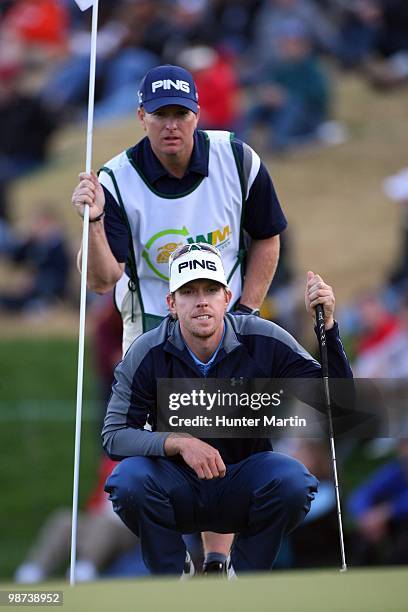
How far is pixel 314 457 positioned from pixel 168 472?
12.1ft

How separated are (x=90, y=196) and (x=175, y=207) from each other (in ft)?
1.55

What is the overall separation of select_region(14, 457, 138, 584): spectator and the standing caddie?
3.70m

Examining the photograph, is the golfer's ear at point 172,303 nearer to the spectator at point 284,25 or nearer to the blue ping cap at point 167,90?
the blue ping cap at point 167,90

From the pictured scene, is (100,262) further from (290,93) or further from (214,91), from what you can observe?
(290,93)

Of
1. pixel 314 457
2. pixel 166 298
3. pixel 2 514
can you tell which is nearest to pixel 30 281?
pixel 2 514

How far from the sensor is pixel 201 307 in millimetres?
5441

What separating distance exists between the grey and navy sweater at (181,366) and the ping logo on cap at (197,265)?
0.24 m

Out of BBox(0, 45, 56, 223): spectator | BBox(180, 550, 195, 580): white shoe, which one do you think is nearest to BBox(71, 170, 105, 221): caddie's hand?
BBox(180, 550, 195, 580): white shoe

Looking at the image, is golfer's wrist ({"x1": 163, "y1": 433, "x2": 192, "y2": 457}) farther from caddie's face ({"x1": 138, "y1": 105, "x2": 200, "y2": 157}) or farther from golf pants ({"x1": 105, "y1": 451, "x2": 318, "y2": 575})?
caddie's face ({"x1": 138, "y1": 105, "x2": 200, "y2": 157})

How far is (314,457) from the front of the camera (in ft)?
Result: 29.7

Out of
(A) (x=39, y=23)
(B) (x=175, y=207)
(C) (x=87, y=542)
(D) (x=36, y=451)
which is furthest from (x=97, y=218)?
(A) (x=39, y=23)

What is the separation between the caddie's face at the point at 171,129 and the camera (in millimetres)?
5820

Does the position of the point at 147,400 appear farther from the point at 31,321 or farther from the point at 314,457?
the point at 31,321

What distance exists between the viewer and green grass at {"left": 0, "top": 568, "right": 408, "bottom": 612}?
17.9 ft
